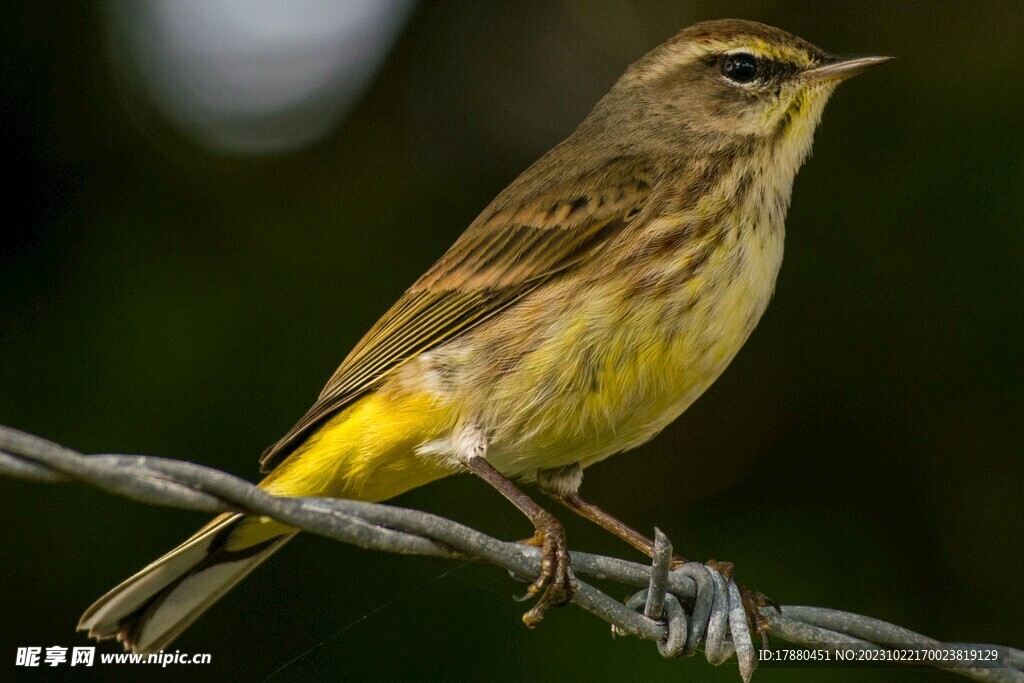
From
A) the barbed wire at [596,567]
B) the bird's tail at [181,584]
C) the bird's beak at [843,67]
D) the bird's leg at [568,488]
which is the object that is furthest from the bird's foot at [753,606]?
the bird's beak at [843,67]

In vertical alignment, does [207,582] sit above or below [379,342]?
below

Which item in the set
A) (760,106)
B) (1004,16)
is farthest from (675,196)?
(1004,16)

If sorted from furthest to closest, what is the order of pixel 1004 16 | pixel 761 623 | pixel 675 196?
1. pixel 1004 16
2. pixel 675 196
3. pixel 761 623

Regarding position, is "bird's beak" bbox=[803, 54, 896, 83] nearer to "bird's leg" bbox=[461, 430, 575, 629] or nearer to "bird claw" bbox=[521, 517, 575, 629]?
"bird's leg" bbox=[461, 430, 575, 629]

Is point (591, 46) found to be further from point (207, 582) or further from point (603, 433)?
point (207, 582)

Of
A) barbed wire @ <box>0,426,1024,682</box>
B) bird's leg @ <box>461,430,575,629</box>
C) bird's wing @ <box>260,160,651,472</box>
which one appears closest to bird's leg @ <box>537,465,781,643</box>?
bird's leg @ <box>461,430,575,629</box>

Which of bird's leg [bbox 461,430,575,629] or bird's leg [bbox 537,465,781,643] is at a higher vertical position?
bird's leg [bbox 537,465,781,643]
